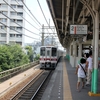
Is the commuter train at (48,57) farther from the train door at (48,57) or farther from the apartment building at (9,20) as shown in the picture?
the apartment building at (9,20)

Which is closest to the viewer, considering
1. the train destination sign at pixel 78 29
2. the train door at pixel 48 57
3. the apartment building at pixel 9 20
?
the train destination sign at pixel 78 29

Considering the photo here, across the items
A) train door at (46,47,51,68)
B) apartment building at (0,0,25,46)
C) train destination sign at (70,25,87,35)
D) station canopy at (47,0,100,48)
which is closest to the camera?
train destination sign at (70,25,87,35)

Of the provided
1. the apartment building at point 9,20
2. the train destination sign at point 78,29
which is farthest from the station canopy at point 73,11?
the apartment building at point 9,20

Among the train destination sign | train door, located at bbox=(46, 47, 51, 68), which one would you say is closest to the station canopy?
the train destination sign

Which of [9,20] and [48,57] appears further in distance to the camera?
[9,20]

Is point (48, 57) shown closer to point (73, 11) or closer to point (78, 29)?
point (73, 11)

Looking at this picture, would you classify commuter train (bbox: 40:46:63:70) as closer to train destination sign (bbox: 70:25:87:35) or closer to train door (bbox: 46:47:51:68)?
train door (bbox: 46:47:51:68)

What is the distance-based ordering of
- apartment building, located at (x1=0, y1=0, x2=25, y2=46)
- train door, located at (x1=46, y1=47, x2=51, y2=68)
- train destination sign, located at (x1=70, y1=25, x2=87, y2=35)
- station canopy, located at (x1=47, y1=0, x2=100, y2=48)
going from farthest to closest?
apartment building, located at (x1=0, y1=0, x2=25, y2=46) → train door, located at (x1=46, y1=47, x2=51, y2=68) → station canopy, located at (x1=47, y1=0, x2=100, y2=48) → train destination sign, located at (x1=70, y1=25, x2=87, y2=35)

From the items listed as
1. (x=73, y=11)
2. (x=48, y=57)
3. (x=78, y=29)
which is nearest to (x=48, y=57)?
(x=48, y=57)

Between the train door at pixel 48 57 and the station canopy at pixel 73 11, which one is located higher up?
the station canopy at pixel 73 11

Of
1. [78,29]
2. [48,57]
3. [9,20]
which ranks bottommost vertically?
[48,57]

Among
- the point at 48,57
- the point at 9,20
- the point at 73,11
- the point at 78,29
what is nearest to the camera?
the point at 78,29

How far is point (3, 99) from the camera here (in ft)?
28.2

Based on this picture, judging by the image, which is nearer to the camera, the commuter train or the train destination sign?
the train destination sign
